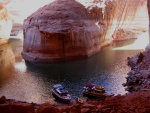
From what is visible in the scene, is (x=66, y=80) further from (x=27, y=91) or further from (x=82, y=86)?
(x=27, y=91)

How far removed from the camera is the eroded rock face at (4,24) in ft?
103

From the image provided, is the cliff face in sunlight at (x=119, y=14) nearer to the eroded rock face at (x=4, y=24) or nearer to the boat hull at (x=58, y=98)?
the eroded rock face at (x=4, y=24)

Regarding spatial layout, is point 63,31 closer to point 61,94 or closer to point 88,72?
point 88,72

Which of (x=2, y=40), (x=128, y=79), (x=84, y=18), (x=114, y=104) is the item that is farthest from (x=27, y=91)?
(x=2, y=40)

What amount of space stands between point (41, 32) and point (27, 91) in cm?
942

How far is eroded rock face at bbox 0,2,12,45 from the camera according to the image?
31.5 metres

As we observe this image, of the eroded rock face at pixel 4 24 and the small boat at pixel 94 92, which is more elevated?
the eroded rock face at pixel 4 24

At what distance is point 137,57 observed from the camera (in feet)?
66.1

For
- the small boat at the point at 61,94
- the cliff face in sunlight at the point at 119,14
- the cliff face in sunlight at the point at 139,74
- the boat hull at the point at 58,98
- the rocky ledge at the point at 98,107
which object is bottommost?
the boat hull at the point at 58,98

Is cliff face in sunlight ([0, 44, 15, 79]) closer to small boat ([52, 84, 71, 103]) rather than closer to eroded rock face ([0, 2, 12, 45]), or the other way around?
eroded rock face ([0, 2, 12, 45])

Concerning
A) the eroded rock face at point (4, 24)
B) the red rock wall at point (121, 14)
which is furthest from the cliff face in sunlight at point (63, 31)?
the eroded rock face at point (4, 24)

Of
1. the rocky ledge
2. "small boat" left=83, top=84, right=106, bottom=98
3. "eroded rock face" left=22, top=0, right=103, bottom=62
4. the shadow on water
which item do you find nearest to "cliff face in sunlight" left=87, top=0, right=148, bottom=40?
"eroded rock face" left=22, top=0, right=103, bottom=62

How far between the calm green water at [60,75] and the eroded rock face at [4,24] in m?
8.39

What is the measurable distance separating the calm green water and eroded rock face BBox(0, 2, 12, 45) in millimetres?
8392
